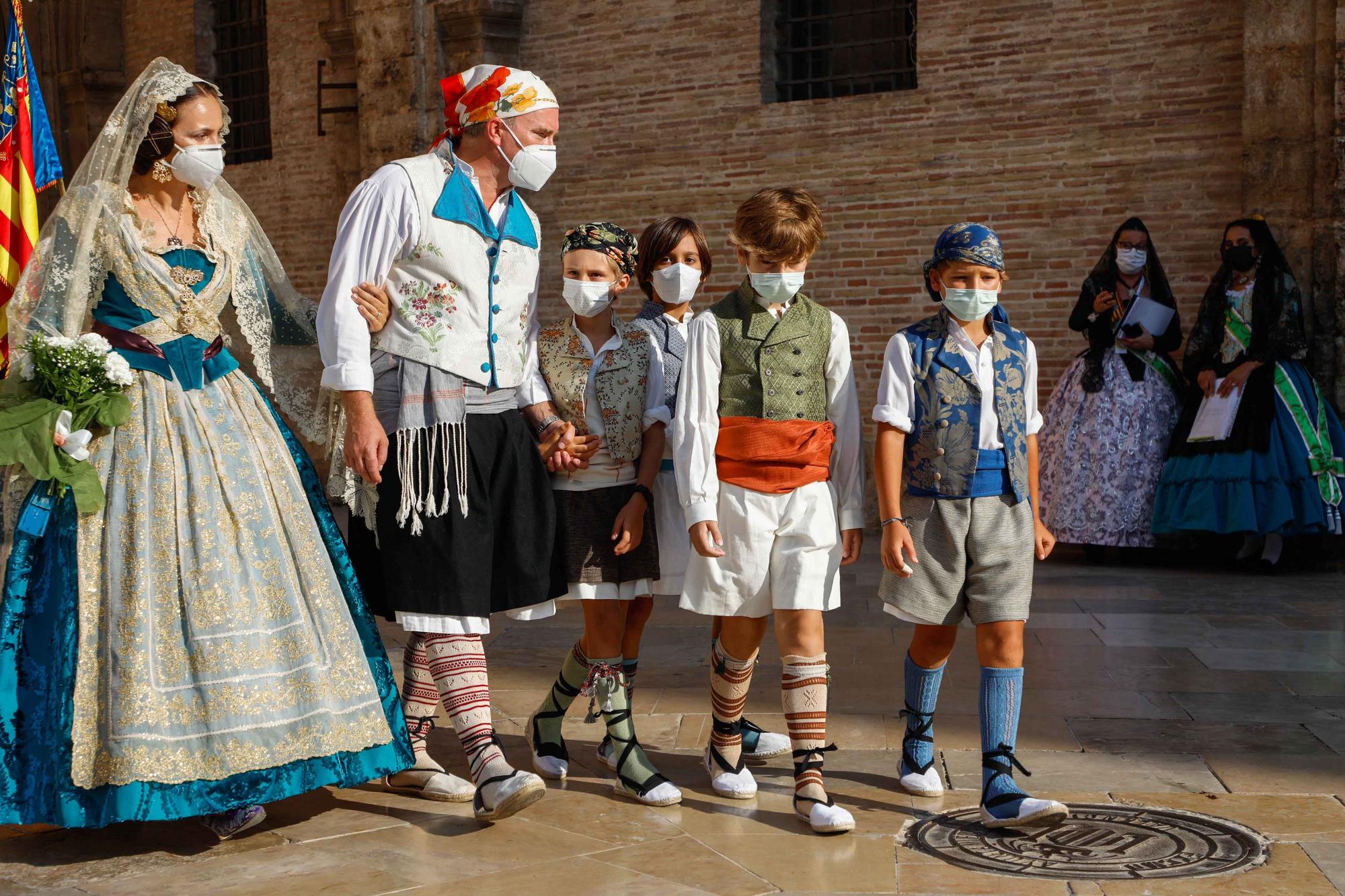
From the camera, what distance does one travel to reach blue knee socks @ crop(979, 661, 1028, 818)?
374 cm

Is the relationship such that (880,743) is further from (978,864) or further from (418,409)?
(418,409)

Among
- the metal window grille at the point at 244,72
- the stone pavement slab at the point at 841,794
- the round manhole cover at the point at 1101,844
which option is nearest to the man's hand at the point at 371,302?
the stone pavement slab at the point at 841,794

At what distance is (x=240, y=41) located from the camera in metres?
14.4

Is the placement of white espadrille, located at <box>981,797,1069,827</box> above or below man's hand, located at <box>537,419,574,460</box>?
below

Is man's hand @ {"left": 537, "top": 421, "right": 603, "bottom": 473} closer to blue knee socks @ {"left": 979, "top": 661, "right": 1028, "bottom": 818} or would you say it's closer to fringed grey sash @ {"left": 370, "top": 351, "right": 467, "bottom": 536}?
fringed grey sash @ {"left": 370, "top": 351, "right": 467, "bottom": 536}

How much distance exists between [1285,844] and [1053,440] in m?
5.81

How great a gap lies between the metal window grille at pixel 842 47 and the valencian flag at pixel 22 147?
19.5 ft

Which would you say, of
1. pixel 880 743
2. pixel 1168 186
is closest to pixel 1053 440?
pixel 1168 186

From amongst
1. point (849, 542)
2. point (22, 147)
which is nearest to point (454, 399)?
point (849, 542)

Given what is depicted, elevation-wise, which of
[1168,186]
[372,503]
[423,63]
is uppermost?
[423,63]

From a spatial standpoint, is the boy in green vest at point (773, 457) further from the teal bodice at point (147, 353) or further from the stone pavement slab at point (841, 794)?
the teal bodice at point (147, 353)

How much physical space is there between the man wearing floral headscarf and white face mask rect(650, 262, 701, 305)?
571 mm

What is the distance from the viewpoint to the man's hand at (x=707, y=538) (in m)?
3.86

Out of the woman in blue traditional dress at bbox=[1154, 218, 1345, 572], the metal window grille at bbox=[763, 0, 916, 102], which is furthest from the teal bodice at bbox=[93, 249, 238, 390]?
the metal window grille at bbox=[763, 0, 916, 102]
